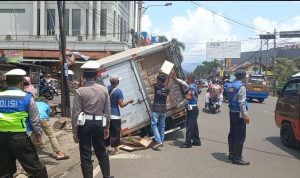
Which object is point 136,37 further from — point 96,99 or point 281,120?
point 96,99

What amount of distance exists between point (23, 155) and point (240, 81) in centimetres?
474

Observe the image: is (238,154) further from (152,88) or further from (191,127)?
(152,88)

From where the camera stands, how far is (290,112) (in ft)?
33.8

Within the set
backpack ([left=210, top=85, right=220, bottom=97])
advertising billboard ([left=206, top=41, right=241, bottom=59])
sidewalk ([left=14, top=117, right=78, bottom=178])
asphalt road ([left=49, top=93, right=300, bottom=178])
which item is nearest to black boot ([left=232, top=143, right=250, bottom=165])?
asphalt road ([left=49, top=93, right=300, bottom=178])

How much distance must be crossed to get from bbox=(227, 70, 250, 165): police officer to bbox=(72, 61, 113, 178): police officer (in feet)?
10.2

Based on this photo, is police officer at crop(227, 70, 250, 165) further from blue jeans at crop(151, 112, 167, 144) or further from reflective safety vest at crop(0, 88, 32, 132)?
reflective safety vest at crop(0, 88, 32, 132)

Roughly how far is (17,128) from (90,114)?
1.14 meters

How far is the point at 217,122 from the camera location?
15977 mm

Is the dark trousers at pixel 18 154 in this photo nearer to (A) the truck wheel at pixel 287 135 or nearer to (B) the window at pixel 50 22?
(A) the truck wheel at pixel 287 135

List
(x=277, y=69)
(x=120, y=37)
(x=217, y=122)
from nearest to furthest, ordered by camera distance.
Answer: (x=217, y=122) < (x=120, y=37) < (x=277, y=69)

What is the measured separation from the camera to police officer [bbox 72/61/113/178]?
6363 mm

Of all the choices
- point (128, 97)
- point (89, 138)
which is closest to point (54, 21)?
point (128, 97)

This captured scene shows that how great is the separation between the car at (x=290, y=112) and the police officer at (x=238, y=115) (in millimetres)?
1908

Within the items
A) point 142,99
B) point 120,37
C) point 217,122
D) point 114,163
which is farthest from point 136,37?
point 114,163
